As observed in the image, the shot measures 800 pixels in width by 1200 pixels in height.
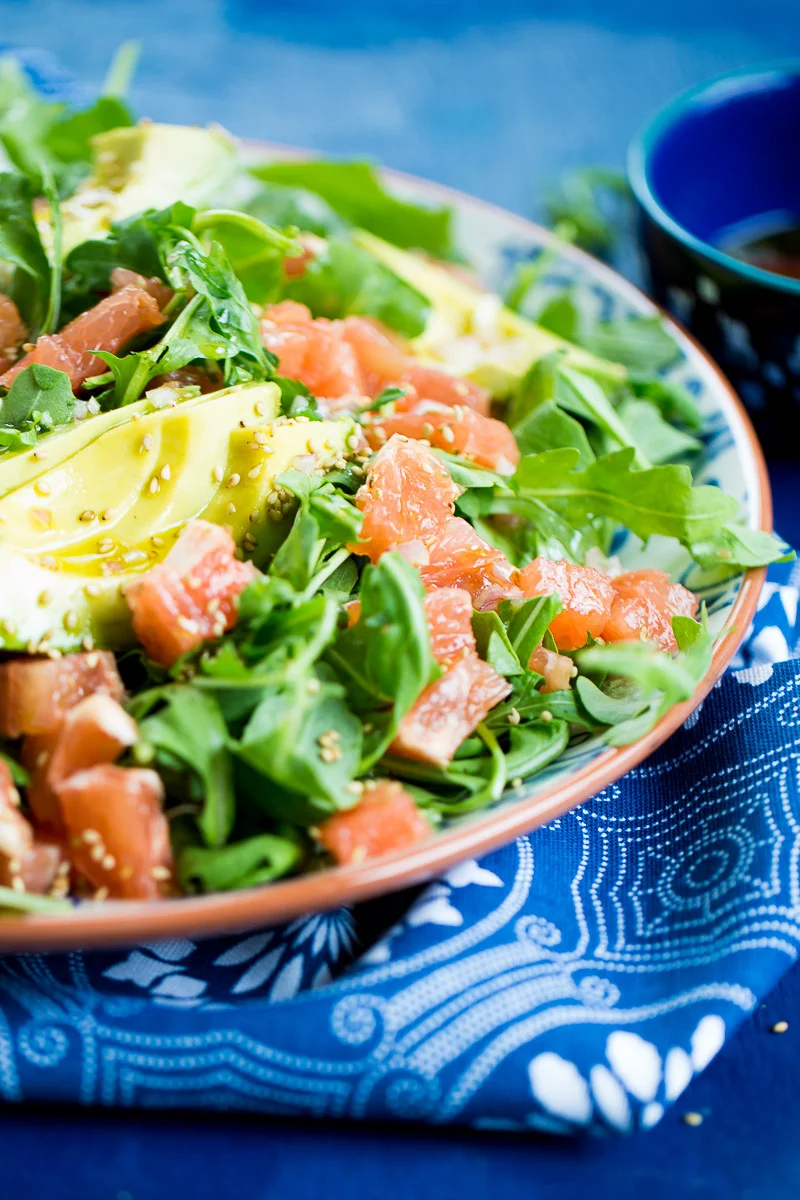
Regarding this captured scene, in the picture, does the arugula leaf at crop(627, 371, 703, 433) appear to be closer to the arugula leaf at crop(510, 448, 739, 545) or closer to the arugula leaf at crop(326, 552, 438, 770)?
the arugula leaf at crop(510, 448, 739, 545)

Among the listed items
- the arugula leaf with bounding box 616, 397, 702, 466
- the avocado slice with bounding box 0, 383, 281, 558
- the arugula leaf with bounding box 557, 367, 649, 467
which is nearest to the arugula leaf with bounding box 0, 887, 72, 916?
the avocado slice with bounding box 0, 383, 281, 558

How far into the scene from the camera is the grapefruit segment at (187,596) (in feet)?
6.39

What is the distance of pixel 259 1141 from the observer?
1818mm

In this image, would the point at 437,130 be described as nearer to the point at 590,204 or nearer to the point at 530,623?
the point at 590,204

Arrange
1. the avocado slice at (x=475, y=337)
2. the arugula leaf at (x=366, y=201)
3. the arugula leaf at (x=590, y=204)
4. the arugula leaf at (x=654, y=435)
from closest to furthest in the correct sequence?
1. the arugula leaf at (x=654, y=435)
2. the avocado slice at (x=475, y=337)
3. the arugula leaf at (x=366, y=201)
4. the arugula leaf at (x=590, y=204)

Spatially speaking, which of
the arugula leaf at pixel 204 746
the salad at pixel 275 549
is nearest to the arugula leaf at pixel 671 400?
the salad at pixel 275 549

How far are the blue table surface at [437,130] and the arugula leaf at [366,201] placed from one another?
111cm

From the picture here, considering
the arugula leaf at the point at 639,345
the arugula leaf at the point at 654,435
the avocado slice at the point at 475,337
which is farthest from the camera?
the arugula leaf at the point at 639,345

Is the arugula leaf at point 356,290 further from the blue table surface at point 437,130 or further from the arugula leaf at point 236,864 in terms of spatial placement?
the arugula leaf at point 236,864

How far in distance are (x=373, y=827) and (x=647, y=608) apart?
0.82 meters

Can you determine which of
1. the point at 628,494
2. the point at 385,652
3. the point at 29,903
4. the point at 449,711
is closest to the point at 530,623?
the point at 449,711

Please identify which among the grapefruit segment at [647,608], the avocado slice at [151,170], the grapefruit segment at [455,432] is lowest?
the grapefruit segment at [647,608]

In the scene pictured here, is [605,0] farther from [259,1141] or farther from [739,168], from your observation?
[259,1141]

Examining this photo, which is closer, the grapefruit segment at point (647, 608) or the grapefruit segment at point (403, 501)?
the grapefruit segment at point (403, 501)
